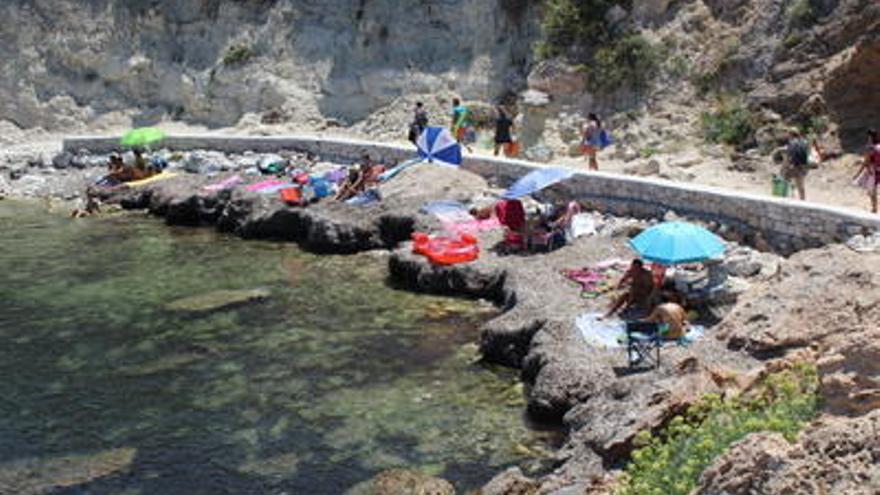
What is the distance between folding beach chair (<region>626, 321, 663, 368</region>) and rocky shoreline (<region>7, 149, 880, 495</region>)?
0.18 metres

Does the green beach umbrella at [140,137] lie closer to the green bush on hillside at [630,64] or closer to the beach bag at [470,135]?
the beach bag at [470,135]

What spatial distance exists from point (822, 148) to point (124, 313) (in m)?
15.0

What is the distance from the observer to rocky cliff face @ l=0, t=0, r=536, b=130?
35531 mm

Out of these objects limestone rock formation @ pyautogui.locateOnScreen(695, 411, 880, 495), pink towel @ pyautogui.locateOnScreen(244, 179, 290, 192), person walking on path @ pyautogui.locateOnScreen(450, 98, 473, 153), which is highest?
limestone rock formation @ pyautogui.locateOnScreen(695, 411, 880, 495)

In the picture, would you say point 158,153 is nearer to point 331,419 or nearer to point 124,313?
point 124,313

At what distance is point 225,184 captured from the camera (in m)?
29.3

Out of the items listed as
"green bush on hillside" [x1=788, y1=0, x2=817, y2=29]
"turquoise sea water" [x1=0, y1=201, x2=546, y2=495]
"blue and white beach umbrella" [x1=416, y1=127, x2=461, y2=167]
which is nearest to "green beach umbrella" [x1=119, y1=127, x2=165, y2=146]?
"turquoise sea water" [x1=0, y1=201, x2=546, y2=495]

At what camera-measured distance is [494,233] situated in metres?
21.8

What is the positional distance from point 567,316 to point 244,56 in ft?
87.1

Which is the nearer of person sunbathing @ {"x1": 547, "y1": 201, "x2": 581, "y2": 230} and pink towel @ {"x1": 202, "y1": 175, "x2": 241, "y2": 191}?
person sunbathing @ {"x1": 547, "y1": 201, "x2": 581, "y2": 230}

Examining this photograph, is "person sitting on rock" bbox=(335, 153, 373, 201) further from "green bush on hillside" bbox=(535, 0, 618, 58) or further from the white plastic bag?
the white plastic bag

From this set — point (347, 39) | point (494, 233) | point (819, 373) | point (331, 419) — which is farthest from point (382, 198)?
point (819, 373)

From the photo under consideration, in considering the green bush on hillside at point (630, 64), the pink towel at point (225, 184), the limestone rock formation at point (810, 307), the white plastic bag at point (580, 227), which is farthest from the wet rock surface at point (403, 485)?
the green bush on hillside at point (630, 64)

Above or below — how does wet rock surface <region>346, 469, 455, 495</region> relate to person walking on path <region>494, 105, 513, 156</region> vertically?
below
